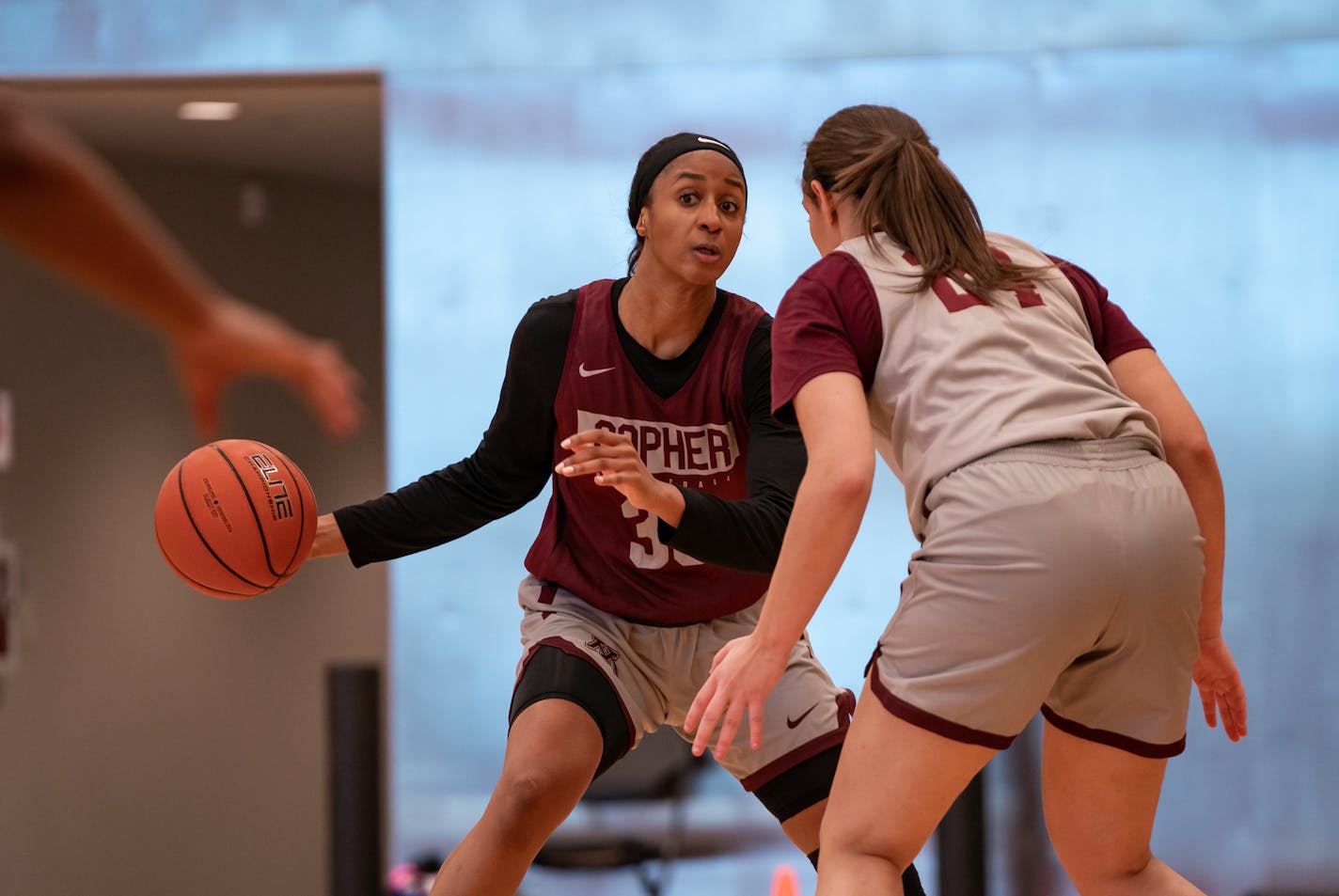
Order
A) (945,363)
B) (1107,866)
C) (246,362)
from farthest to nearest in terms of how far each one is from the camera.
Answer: (1107,866)
(945,363)
(246,362)

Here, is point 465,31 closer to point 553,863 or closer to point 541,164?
point 541,164

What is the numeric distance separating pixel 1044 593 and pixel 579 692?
0.95 m

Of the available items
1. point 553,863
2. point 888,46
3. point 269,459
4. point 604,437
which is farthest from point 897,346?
point 888,46

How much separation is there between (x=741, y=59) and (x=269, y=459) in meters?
3.27

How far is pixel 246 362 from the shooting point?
4.16ft

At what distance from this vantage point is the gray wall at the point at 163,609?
276 inches

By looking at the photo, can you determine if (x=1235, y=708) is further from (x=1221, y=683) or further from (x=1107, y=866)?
(x=1107, y=866)

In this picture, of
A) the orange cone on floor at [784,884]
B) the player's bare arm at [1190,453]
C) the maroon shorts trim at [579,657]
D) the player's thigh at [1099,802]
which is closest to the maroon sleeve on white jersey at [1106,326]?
the player's bare arm at [1190,453]

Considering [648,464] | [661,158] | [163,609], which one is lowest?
[163,609]

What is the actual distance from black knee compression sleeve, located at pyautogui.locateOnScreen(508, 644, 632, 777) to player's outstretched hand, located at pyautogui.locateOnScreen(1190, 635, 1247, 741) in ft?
3.35

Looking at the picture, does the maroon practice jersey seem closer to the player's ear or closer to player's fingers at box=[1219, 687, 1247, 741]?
the player's ear

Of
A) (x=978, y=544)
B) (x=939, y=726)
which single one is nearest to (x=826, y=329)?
(x=978, y=544)

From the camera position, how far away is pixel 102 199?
43.7 inches

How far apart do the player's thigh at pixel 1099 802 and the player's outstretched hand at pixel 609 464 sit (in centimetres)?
77
